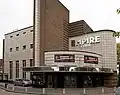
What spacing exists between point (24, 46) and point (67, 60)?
1141 inches

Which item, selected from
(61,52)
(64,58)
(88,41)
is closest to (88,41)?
(88,41)

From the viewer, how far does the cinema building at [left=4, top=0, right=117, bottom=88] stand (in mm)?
46688

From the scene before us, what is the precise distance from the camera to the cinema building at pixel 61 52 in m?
46.7

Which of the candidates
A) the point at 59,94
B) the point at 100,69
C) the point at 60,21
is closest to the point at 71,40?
the point at 60,21

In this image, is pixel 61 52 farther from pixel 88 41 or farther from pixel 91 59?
pixel 88 41

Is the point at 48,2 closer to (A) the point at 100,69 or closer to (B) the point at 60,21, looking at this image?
(B) the point at 60,21

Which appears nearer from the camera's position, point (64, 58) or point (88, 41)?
point (64, 58)

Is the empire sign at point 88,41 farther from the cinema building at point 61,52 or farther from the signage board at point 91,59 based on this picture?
the signage board at point 91,59

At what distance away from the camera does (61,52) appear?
153 ft

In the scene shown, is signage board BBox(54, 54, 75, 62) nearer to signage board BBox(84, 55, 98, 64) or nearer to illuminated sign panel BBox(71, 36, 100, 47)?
signage board BBox(84, 55, 98, 64)

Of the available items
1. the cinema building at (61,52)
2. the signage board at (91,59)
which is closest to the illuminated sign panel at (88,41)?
the cinema building at (61,52)

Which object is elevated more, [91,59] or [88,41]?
[88,41]

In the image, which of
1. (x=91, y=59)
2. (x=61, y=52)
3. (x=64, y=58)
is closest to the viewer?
(x=64, y=58)

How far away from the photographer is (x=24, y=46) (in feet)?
241
